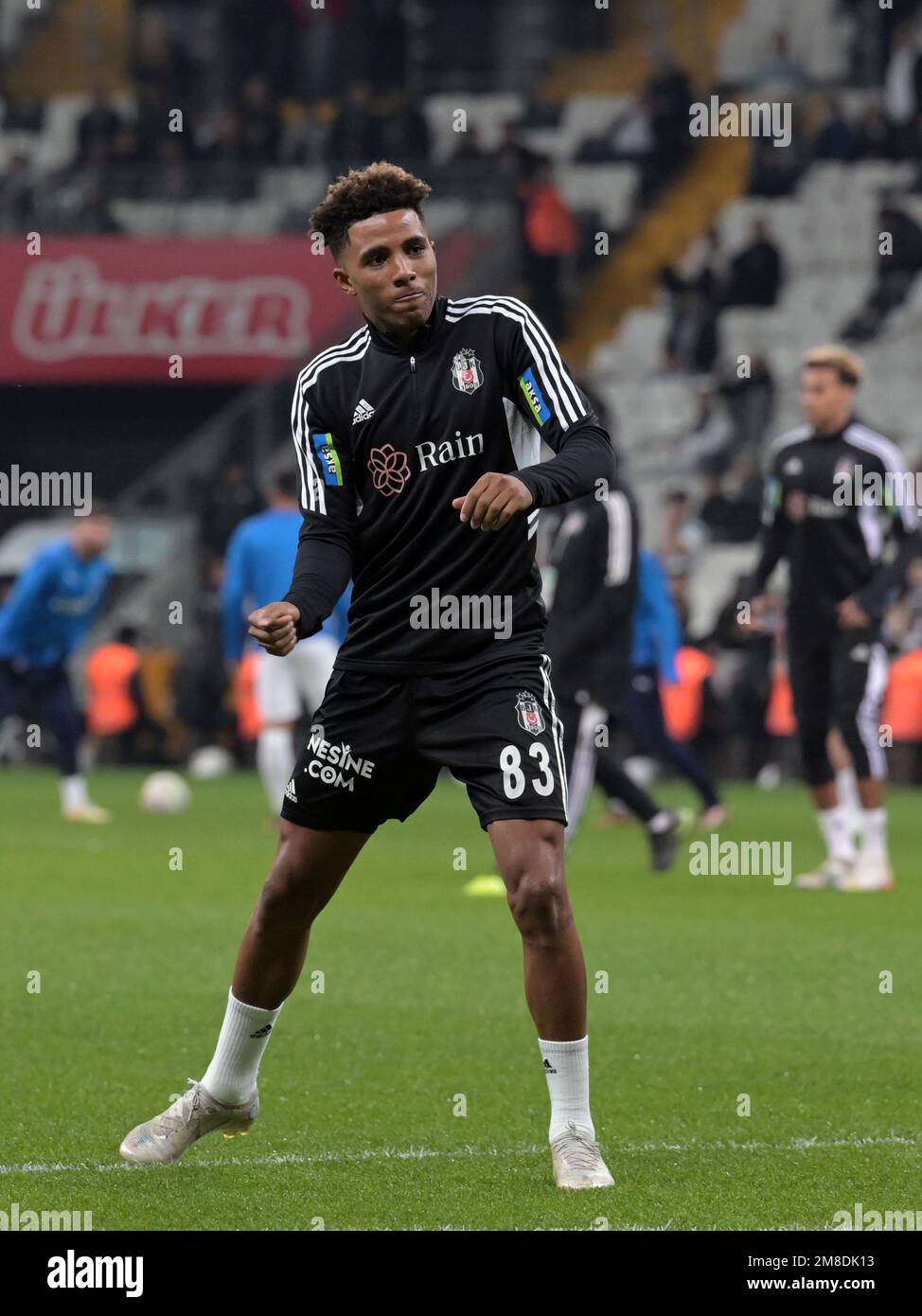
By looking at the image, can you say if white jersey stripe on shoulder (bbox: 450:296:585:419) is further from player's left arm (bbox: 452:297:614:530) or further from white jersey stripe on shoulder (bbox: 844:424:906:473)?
white jersey stripe on shoulder (bbox: 844:424:906:473)

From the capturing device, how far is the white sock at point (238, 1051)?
18.9ft

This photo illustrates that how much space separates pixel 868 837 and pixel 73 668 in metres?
12.9

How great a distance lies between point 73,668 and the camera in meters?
23.1

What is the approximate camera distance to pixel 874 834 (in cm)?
1159

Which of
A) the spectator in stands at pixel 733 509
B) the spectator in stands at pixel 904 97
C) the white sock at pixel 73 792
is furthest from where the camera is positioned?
the spectator in stands at pixel 904 97

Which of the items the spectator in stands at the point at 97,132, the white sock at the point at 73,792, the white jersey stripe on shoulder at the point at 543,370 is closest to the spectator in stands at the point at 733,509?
the white sock at the point at 73,792

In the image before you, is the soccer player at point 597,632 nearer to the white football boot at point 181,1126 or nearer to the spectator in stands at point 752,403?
the white football boot at point 181,1126

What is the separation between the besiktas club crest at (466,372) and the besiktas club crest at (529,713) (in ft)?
2.43

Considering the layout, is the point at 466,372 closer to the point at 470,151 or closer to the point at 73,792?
the point at 73,792

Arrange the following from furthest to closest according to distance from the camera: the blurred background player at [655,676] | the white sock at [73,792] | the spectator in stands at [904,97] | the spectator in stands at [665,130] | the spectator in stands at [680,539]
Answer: the spectator in stands at [665,130]
the spectator in stands at [904,97]
the spectator in stands at [680,539]
the white sock at [73,792]
the blurred background player at [655,676]

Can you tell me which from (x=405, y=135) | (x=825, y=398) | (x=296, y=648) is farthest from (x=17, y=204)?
(x=825, y=398)

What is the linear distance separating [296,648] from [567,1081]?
926cm
